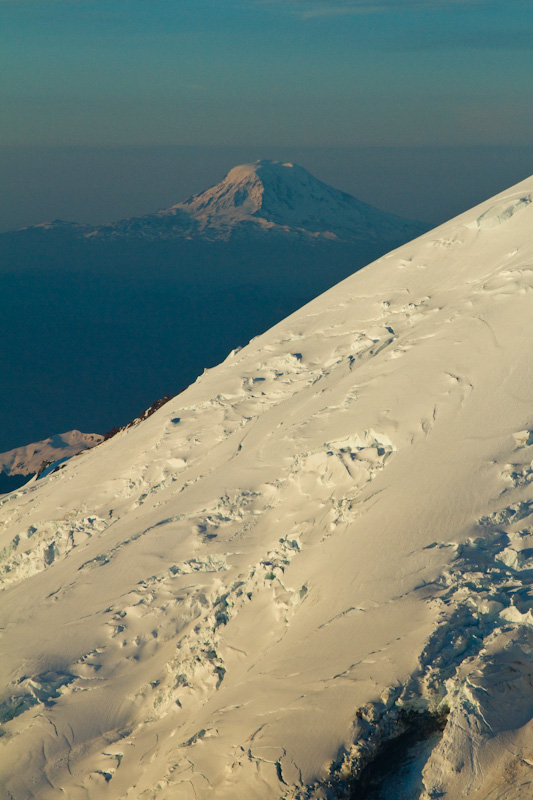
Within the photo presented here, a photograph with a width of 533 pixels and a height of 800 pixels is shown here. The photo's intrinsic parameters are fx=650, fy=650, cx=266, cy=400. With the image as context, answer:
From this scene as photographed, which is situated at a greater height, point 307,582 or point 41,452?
point 307,582

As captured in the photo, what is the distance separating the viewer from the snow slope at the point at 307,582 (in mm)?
10211

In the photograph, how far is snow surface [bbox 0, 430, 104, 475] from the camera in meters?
81.4

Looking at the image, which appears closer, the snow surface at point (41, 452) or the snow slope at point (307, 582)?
the snow slope at point (307, 582)

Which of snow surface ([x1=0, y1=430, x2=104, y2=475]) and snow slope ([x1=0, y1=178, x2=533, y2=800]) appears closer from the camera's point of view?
snow slope ([x1=0, y1=178, x2=533, y2=800])

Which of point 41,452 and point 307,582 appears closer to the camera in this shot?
point 307,582

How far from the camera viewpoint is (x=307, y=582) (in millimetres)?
13656

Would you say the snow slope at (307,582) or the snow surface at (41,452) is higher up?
the snow slope at (307,582)

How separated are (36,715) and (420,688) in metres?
8.79

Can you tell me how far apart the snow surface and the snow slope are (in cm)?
5982

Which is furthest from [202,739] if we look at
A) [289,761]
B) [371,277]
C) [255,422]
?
[371,277]

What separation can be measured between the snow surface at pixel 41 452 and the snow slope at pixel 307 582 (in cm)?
5982

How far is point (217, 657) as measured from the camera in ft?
44.1

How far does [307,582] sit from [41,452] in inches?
3106

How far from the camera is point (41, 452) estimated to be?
86.2 metres
